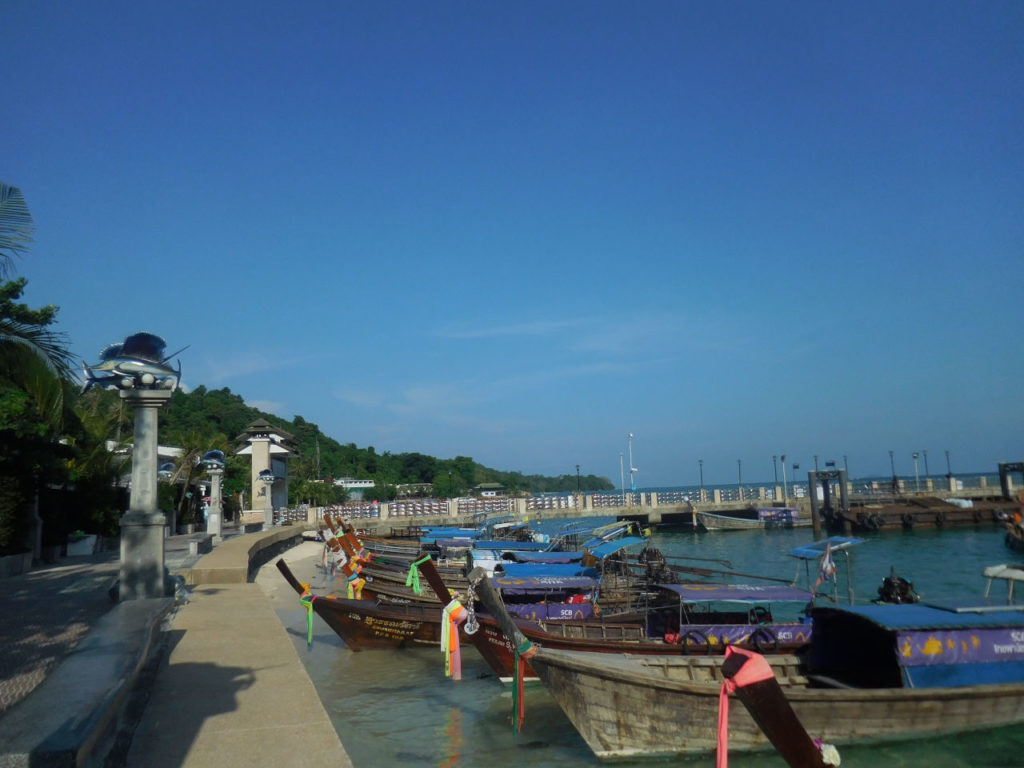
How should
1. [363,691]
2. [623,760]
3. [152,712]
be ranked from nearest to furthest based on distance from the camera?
1. [152,712]
2. [623,760]
3. [363,691]

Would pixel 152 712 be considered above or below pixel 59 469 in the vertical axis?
below

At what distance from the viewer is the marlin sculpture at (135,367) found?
1007cm

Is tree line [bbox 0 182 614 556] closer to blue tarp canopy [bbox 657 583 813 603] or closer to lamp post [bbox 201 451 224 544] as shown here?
lamp post [bbox 201 451 224 544]

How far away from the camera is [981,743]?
417 inches

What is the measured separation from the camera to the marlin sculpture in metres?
10.1

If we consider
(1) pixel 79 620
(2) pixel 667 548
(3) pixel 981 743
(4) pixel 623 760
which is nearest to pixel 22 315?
(1) pixel 79 620

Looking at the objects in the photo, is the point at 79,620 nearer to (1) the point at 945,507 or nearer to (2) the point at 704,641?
(2) the point at 704,641

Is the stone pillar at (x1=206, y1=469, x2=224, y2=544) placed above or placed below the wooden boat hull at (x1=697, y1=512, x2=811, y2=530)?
above

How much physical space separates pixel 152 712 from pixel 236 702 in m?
0.60

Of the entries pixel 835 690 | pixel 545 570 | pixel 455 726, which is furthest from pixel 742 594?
pixel 545 570

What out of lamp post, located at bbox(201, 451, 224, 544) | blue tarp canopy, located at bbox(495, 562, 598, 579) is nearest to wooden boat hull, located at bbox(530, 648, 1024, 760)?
blue tarp canopy, located at bbox(495, 562, 598, 579)

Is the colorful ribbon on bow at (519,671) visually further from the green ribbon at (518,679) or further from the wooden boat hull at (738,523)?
the wooden boat hull at (738,523)

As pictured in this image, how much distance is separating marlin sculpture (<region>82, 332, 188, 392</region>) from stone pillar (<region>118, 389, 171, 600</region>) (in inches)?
7.1

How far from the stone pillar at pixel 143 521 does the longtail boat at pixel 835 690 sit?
164 inches
